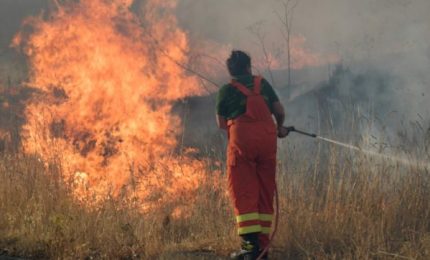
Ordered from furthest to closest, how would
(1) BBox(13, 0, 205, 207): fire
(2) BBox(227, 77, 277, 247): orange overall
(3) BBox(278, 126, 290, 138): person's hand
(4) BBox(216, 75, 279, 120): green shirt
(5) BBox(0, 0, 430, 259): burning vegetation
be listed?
(1) BBox(13, 0, 205, 207): fire → (5) BBox(0, 0, 430, 259): burning vegetation → (3) BBox(278, 126, 290, 138): person's hand → (4) BBox(216, 75, 279, 120): green shirt → (2) BBox(227, 77, 277, 247): orange overall

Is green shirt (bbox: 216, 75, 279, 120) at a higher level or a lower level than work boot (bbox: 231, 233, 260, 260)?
higher

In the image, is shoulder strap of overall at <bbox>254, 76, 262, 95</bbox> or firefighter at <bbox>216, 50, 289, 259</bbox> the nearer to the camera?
firefighter at <bbox>216, 50, 289, 259</bbox>

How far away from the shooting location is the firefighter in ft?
14.8

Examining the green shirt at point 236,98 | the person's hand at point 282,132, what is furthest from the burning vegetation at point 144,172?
the green shirt at point 236,98

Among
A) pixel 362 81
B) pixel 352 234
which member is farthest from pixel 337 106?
pixel 352 234

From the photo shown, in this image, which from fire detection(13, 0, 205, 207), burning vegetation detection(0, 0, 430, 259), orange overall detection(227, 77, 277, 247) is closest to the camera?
orange overall detection(227, 77, 277, 247)

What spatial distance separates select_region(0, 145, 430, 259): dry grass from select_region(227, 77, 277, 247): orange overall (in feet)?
1.69

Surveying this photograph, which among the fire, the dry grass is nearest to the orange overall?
the dry grass

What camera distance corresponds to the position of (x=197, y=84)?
10664 mm

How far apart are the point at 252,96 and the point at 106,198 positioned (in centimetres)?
236

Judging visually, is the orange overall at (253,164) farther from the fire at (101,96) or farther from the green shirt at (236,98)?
the fire at (101,96)

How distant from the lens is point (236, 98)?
463 cm

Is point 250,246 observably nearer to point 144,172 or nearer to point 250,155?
point 250,155

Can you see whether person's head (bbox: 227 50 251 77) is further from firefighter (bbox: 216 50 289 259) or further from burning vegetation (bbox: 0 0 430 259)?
burning vegetation (bbox: 0 0 430 259)
